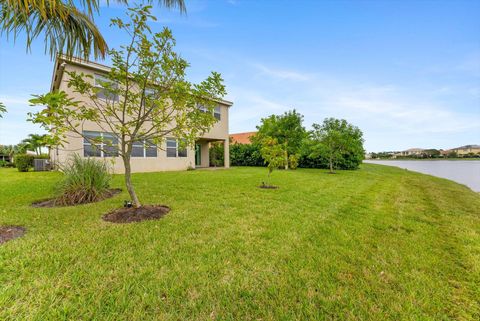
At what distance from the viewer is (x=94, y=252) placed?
8.60 ft

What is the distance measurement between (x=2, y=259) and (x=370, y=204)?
708 cm

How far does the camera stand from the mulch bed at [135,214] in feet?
12.7

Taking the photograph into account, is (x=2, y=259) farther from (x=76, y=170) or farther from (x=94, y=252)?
(x=76, y=170)

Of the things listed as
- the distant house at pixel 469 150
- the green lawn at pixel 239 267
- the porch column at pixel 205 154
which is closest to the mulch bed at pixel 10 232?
the green lawn at pixel 239 267

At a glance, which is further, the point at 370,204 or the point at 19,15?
the point at 370,204

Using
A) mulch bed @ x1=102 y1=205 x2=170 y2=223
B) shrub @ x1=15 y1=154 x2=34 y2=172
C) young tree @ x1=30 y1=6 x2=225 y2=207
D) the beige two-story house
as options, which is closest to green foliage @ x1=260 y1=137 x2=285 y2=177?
the beige two-story house

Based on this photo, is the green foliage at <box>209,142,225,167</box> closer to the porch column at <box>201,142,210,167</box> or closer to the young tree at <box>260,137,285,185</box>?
the porch column at <box>201,142,210,167</box>

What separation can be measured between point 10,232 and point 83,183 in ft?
7.51

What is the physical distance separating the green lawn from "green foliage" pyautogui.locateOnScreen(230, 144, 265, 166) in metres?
17.2

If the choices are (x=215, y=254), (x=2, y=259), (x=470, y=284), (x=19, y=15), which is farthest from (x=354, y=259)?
(x=19, y=15)

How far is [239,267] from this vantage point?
2.38m

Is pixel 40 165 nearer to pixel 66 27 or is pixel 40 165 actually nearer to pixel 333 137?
pixel 66 27

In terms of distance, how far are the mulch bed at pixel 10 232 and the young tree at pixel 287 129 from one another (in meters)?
15.9

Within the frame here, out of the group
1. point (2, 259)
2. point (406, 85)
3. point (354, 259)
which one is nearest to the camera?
point (2, 259)
